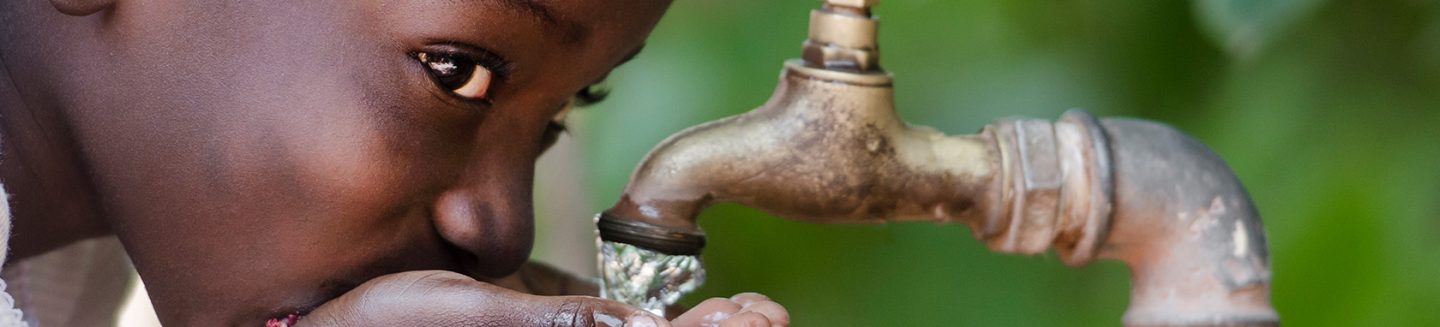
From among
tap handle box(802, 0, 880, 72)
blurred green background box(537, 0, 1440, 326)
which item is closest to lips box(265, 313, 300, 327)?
tap handle box(802, 0, 880, 72)

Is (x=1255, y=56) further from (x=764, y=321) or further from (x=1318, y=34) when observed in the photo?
(x=764, y=321)

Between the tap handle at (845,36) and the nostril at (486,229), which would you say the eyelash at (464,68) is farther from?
the tap handle at (845,36)

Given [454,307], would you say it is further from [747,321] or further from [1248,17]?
[1248,17]

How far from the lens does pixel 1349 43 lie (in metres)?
1.03

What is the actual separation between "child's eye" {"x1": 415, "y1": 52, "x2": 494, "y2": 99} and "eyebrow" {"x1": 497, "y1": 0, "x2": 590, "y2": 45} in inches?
1.2

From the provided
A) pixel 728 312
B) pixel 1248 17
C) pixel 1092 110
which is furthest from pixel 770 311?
pixel 1092 110

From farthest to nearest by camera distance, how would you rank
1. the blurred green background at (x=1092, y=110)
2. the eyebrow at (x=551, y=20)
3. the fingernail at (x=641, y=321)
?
the blurred green background at (x=1092, y=110), the eyebrow at (x=551, y=20), the fingernail at (x=641, y=321)

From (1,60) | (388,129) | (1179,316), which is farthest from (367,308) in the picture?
(1179,316)

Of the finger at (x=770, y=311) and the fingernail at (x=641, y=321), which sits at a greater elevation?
the fingernail at (x=641, y=321)

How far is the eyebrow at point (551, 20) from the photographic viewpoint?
0.59 metres

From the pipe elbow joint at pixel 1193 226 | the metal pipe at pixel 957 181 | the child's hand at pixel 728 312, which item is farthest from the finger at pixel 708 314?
the pipe elbow joint at pixel 1193 226

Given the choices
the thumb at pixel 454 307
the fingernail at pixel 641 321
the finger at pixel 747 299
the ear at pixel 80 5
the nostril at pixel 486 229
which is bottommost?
the fingernail at pixel 641 321

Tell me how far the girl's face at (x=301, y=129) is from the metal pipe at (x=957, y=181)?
8cm

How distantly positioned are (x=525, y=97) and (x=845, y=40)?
0.46ft
